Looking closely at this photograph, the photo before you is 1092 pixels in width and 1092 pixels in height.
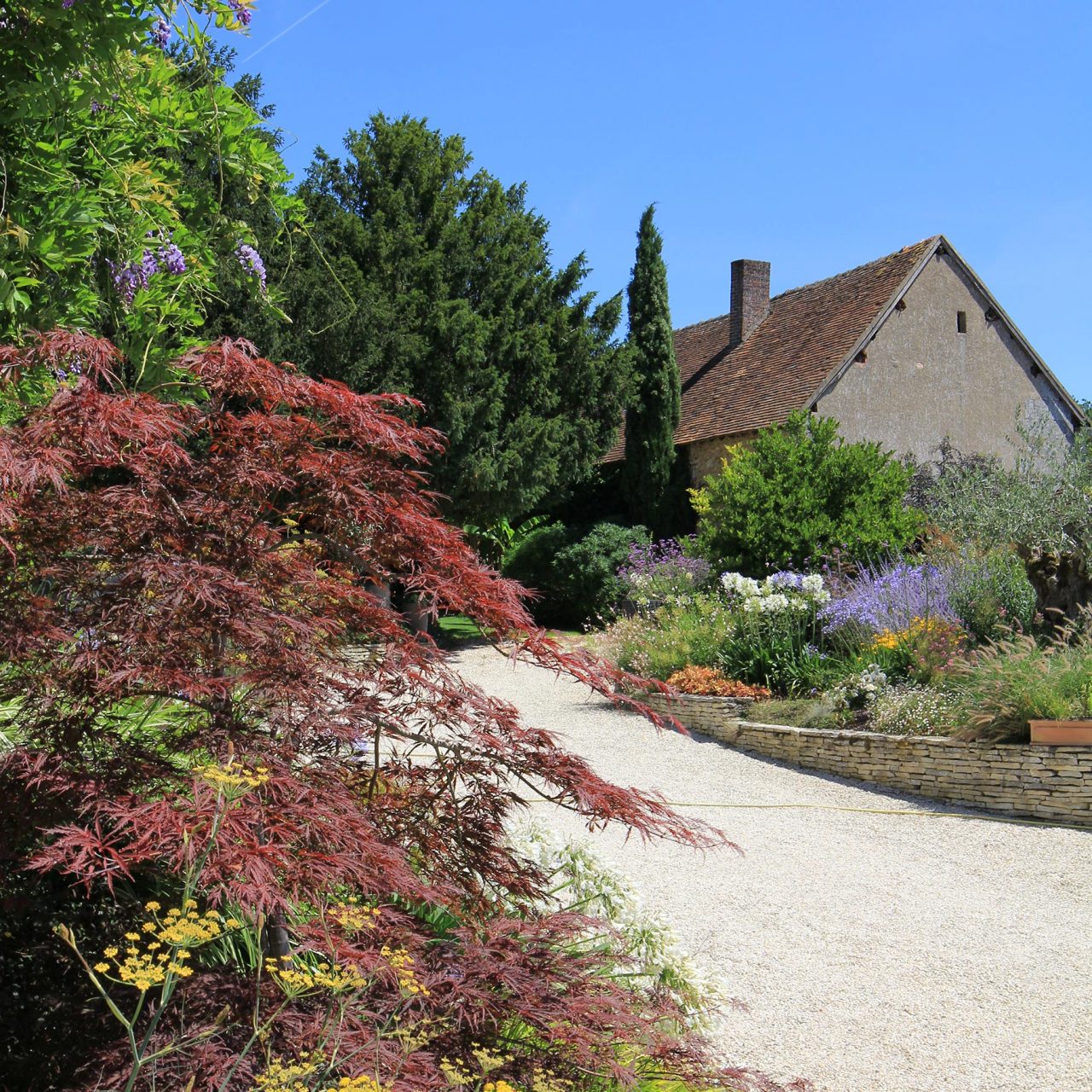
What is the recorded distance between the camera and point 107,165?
4.54m

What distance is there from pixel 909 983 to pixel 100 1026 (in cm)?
337

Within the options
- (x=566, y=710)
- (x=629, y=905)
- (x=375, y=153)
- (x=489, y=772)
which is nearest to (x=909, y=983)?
(x=629, y=905)

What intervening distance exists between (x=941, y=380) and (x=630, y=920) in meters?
18.7

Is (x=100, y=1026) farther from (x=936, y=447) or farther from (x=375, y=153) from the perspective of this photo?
(x=936, y=447)

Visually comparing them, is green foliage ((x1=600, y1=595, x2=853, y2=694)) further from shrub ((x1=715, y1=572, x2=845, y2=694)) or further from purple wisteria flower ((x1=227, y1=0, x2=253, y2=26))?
purple wisteria flower ((x1=227, y1=0, x2=253, y2=26))

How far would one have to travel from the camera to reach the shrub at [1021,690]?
754cm

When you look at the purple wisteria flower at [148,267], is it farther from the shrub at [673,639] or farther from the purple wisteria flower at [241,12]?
the shrub at [673,639]

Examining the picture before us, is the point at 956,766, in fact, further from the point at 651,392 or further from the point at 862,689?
the point at 651,392

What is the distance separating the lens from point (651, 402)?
1989 centimetres

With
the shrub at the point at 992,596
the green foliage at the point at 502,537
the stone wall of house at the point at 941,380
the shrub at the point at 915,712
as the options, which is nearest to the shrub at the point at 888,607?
the shrub at the point at 992,596

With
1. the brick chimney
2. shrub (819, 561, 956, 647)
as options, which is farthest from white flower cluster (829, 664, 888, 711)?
the brick chimney

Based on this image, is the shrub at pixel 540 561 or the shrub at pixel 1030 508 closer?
the shrub at pixel 1030 508

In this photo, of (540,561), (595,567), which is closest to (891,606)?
(595,567)

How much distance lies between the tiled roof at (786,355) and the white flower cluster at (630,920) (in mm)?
15461
